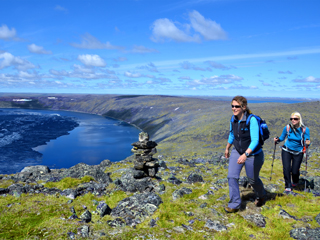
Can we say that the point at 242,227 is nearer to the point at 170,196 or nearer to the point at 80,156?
the point at 170,196

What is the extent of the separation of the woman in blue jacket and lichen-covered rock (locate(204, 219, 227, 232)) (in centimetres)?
521

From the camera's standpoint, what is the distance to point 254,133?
7137mm

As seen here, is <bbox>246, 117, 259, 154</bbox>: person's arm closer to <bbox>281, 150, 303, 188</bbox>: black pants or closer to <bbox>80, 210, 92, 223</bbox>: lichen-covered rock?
<bbox>281, 150, 303, 188</bbox>: black pants

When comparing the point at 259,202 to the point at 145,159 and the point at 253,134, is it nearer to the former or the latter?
the point at 253,134

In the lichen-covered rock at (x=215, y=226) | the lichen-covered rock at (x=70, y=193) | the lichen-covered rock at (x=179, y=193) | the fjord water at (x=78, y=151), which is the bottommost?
the fjord water at (x=78, y=151)

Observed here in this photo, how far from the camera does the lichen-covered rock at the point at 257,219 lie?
23.9ft

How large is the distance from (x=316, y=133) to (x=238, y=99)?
70765 mm

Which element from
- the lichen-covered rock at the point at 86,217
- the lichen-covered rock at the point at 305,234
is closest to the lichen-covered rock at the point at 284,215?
the lichen-covered rock at the point at 305,234

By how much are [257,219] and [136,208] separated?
181 inches

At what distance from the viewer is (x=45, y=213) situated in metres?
8.10

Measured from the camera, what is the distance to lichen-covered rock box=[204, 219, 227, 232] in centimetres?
707

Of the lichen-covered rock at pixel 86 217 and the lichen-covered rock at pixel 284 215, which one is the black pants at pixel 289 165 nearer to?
the lichen-covered rock at pixel 284 215

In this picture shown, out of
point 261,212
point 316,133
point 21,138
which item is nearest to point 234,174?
point 261,212

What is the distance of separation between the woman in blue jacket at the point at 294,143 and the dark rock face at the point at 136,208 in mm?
6460
